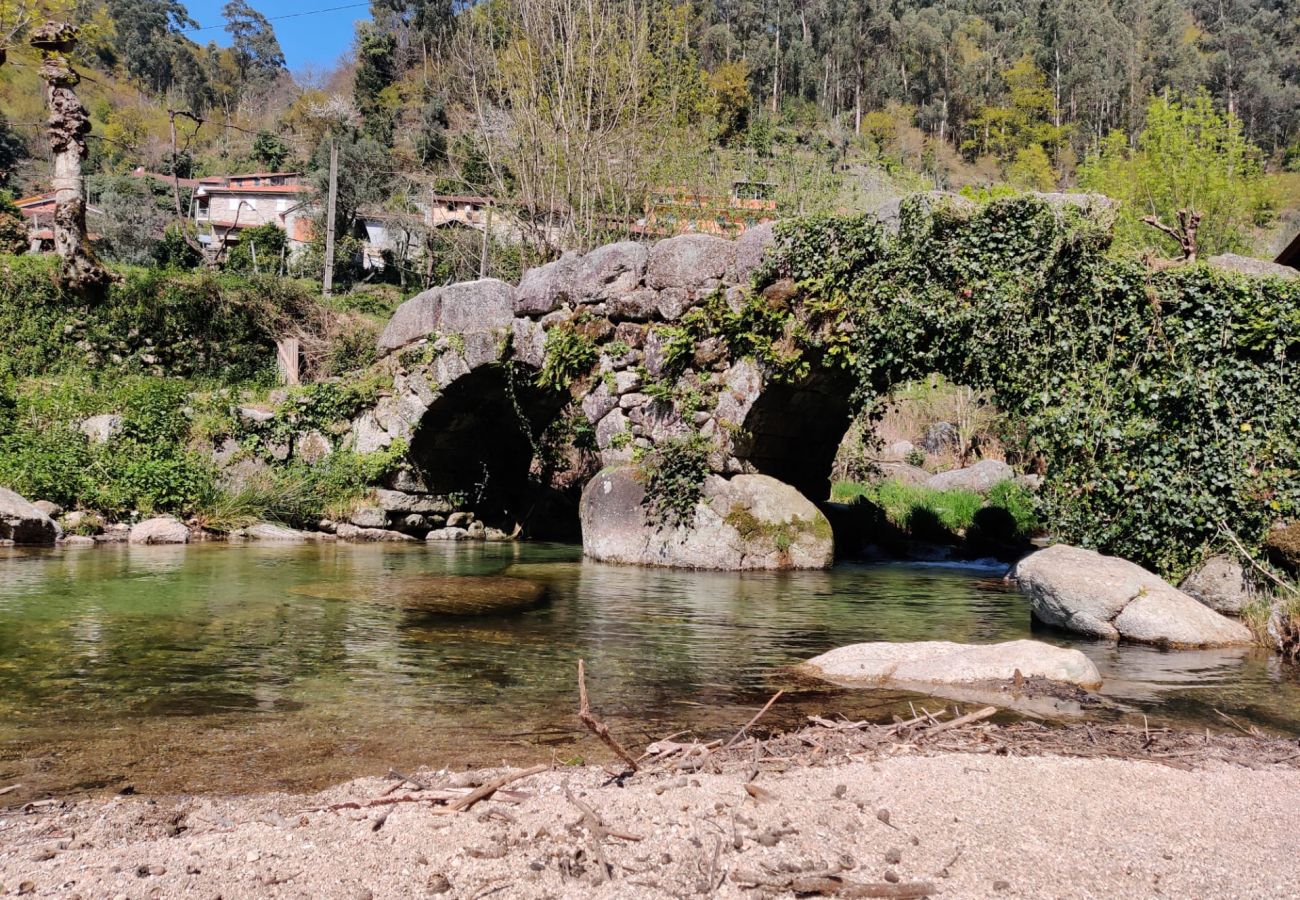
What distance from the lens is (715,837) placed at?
258cm

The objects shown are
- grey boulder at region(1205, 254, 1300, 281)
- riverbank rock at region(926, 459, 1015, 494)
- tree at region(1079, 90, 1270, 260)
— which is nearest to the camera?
grey boulder at region(1205, 254, 1300, 281)

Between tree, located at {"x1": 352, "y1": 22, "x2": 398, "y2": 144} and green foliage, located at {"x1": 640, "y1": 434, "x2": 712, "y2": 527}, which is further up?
tree, located at {"x1": 352, "y1": 22, "x2": 398, "y2": 144}

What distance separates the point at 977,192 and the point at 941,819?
28.7 feet

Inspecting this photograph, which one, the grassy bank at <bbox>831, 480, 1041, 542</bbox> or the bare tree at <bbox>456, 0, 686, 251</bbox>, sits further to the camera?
the bare tree at <bbox>456, 0, 686, 251</bbox>

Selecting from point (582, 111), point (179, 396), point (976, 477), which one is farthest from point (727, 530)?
point (582, 111)

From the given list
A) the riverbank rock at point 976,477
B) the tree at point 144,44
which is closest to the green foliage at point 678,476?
the riverbank rock at point 976,477

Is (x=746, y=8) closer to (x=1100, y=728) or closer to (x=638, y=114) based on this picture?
(x=638, y=114)

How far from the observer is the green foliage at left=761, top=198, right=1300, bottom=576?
312 inches

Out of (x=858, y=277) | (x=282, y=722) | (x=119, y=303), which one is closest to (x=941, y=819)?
(x=282, y=722)

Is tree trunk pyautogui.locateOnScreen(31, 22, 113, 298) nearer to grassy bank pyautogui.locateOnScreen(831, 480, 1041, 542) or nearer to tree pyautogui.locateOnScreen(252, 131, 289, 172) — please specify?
grassy bank pyautogui.locateOnScreen(831, 480, 1041, 542)

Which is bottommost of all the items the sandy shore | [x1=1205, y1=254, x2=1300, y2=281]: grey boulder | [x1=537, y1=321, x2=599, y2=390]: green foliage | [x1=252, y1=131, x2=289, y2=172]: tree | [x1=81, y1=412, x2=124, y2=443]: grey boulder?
the sandy shore

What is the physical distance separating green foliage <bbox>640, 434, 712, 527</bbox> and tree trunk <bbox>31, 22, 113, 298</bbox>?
983 centimetres

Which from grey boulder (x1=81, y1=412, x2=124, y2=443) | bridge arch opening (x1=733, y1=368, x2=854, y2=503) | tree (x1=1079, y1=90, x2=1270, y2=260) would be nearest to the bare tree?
bridge arch opening (x1=733, y1=368, x2=854, y2=503)

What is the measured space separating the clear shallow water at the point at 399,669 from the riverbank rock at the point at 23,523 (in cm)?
210
